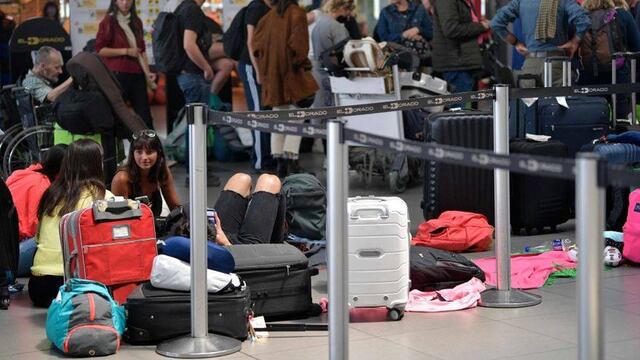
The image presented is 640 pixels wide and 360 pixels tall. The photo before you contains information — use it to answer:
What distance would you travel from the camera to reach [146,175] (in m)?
7.89

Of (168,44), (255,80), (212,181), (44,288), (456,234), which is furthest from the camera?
(168,44)

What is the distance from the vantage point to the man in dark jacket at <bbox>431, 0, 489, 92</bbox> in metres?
12.2

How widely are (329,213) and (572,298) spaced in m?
2.65

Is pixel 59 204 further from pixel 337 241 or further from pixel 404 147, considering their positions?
pixel 404 147

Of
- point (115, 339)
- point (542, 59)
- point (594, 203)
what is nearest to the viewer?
point (594, 203)

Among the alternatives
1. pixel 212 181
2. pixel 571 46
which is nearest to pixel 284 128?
pixel 571 46

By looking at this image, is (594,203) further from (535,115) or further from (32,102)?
(32,102)

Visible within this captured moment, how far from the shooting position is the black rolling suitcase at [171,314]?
6.10 meters

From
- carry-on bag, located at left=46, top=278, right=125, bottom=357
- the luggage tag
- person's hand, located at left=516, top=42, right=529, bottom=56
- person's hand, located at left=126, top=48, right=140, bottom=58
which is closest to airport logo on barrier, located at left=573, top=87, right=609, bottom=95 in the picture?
the luggage tag

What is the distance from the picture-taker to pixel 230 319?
617cm

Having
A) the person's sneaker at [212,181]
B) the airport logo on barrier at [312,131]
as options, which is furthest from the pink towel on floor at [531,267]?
the person's sneaker at [212,181]

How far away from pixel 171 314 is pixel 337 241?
4.73 ft

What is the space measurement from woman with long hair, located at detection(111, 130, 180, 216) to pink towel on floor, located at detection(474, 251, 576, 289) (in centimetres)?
197

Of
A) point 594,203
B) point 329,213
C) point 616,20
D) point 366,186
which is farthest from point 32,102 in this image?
point 594,203
